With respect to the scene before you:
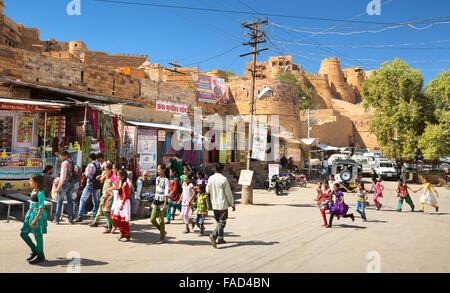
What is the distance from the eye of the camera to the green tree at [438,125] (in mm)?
22531

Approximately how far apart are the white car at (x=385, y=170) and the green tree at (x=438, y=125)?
119 inches

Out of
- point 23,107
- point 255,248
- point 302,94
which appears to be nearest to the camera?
point 255,248

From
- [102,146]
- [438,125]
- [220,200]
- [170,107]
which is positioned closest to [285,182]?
[170,107]

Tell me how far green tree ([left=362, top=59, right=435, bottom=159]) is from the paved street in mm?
17139

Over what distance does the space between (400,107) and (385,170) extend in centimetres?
498

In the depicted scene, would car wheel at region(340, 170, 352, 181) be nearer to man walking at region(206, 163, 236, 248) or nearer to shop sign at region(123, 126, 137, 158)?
Result: shop sign at region(123, 126, 137, 158)

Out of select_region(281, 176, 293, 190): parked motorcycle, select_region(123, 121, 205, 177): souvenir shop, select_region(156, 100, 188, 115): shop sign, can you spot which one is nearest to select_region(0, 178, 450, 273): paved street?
select_region(123, 121, 205, 177): souvenir shop

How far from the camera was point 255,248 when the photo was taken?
6.24 m

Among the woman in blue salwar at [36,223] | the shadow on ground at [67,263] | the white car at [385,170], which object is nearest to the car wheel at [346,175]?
the white car at [385,170]

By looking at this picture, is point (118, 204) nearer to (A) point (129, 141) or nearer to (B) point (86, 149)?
(B) point (86, 149)

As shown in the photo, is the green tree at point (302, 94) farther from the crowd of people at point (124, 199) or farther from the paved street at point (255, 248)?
the crowd of people at point (124, 199)
